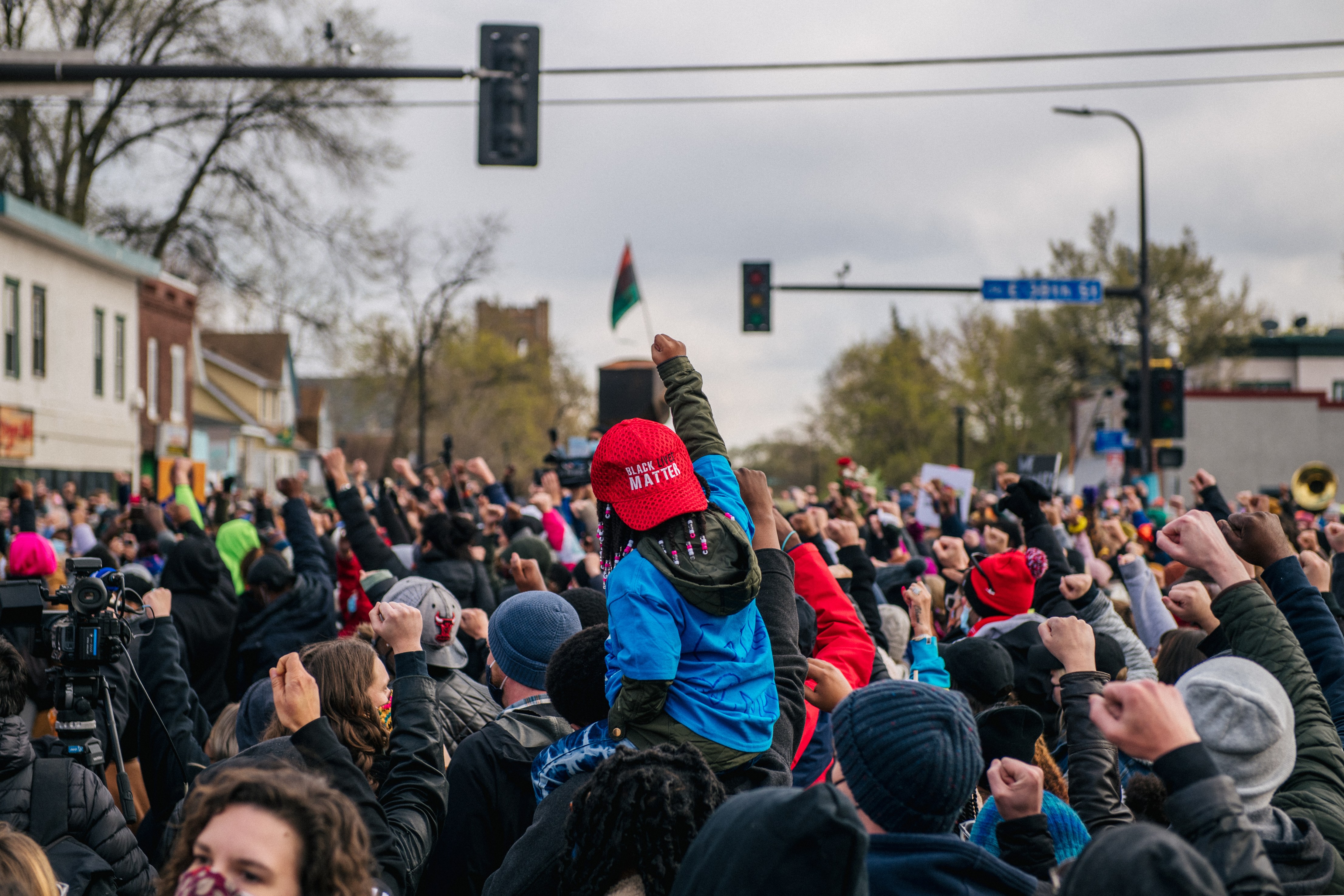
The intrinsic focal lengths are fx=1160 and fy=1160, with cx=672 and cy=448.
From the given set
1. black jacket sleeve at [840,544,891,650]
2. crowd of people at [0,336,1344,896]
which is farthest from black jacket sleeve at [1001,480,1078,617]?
black jacket sleeve at [840,544,891,650]

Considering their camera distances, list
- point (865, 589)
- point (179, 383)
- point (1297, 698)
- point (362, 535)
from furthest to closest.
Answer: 1. point (179, 383)
2. point (865, 589)
3. point (362, 535)
4. point (1297, 698)

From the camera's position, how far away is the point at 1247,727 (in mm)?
2527

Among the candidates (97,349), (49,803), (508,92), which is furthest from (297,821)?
(97,349)

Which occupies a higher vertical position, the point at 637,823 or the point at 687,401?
the point at 687,401

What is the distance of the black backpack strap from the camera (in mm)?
3203

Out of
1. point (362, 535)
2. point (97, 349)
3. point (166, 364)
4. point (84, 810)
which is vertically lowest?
point (84, 810)

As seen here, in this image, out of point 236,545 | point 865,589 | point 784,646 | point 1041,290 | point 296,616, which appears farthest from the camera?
point 1041,290

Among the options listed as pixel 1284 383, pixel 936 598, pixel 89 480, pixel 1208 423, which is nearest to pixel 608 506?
pixel 936 598

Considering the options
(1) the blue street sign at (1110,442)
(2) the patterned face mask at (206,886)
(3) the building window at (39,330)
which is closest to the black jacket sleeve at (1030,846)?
(2) the patterned face mask at (206,886)

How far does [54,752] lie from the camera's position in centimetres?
389

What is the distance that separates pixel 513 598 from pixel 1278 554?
7.82ft

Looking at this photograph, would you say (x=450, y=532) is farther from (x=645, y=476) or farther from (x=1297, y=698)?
(x=1297, y=698)

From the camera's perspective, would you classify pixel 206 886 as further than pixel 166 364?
No

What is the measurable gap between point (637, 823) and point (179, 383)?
35.8 meters
